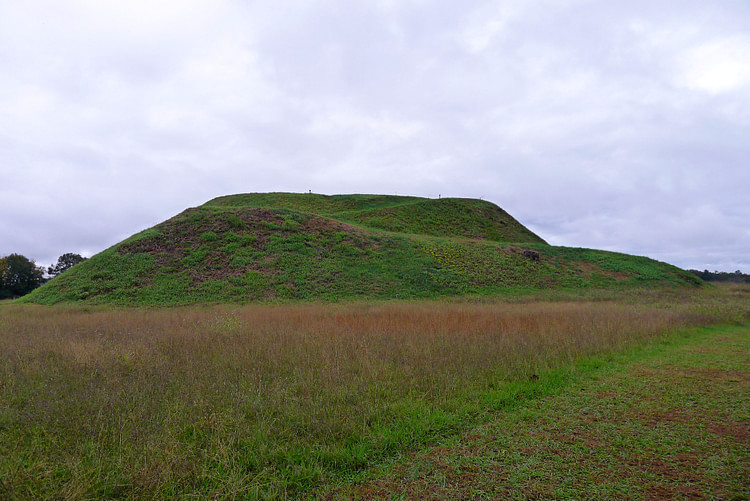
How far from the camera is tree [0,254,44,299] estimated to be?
152 ft

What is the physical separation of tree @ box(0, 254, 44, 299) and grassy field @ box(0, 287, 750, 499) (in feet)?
174

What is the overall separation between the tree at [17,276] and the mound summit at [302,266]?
3090 cm

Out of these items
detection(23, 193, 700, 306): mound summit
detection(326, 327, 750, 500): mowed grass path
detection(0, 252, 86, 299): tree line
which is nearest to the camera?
detection(326, 327, 750, 500): mowed grass path

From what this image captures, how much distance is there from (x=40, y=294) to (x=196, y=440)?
27.7m

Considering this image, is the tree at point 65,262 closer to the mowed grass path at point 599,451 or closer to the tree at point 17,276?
the tree at point 17,276

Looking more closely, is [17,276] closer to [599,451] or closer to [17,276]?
[17,276]

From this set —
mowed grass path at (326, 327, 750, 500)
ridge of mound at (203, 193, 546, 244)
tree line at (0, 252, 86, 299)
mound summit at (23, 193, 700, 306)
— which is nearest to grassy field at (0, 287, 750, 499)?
mowed grass path at (326, 327, 750, 500)

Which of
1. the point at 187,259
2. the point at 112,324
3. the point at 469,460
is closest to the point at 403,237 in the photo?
the point at 187,259

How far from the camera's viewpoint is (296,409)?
4449 mm

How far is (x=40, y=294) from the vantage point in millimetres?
23578

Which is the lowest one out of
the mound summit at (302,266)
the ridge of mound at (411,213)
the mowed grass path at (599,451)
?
the mowed grass path at (599,451)

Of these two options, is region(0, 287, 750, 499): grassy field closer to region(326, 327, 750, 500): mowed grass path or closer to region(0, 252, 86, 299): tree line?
region(326, 327, 750, 500): mowed grass path

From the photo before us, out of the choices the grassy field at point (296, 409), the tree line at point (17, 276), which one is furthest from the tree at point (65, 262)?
the grassy field at point (296, 409)

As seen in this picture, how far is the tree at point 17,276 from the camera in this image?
4644 centimetres
